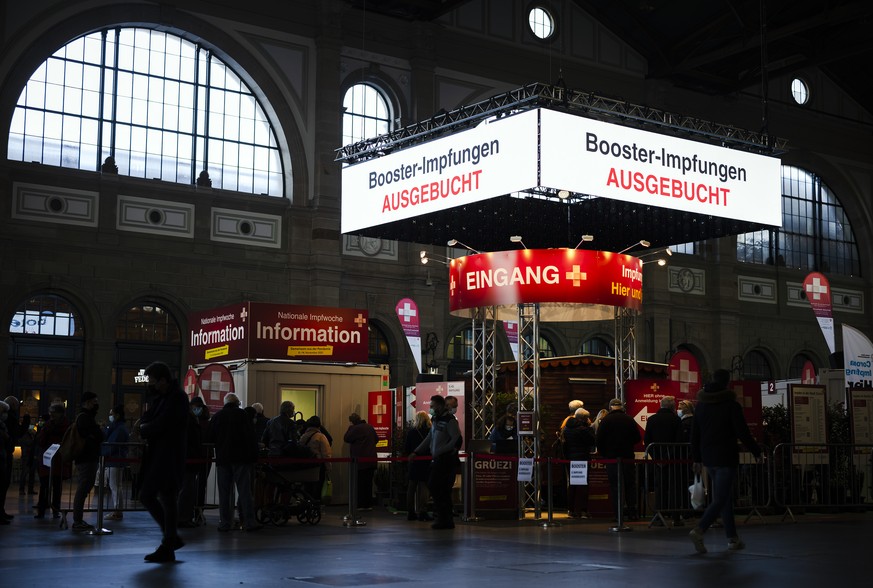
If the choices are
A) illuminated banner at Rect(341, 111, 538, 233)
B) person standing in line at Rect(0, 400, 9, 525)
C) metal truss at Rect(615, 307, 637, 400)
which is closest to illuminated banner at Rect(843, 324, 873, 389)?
metal truss at Rect(615, 307, 637, 400)

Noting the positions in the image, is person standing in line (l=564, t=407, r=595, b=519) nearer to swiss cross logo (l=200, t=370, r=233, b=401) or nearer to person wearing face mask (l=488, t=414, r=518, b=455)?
person wearing face mask (l=488, t=414, r=518, b=455)

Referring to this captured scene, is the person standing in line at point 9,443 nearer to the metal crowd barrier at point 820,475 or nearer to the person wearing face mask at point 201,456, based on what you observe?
the person wearing face mask at point 201,456

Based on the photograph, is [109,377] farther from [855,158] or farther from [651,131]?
[855,158]

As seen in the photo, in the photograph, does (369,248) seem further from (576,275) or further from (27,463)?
(576,275)

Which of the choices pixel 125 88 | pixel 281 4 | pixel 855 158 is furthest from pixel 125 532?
pixel 855 158

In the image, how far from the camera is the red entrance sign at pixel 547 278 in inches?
660

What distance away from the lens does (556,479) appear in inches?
715

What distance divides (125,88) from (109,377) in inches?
281

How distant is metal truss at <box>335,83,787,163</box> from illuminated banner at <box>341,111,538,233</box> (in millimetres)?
416

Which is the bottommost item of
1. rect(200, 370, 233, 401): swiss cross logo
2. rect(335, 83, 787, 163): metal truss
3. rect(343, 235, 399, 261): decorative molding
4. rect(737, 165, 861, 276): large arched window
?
rect(200, 370, 233, 401): swiss cross logo

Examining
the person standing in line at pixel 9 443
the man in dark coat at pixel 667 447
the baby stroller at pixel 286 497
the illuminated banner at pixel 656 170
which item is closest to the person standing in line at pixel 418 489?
the baby stroller at pixel 286 497

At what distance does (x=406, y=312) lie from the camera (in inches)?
1089

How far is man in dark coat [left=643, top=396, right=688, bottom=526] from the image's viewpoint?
14500mm

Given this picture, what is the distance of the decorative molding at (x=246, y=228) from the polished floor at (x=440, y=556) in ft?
48.0
